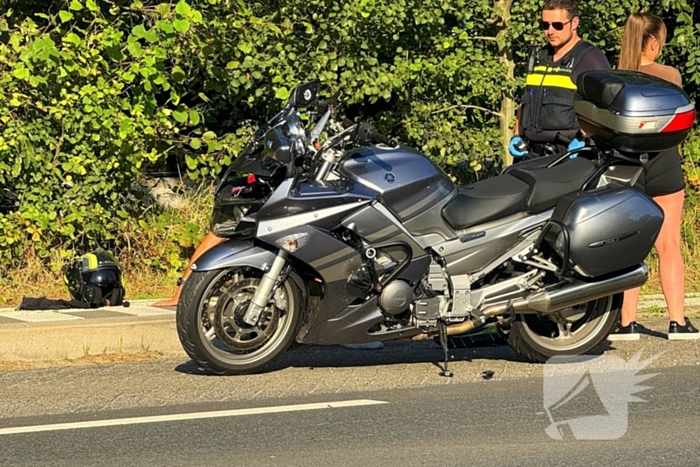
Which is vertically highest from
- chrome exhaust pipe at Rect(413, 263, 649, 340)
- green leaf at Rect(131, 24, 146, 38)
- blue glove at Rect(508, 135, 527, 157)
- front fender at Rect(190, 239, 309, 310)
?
green leaf at Rect(131, 24, 146, 38)

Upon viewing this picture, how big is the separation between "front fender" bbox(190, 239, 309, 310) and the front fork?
0.04 metres

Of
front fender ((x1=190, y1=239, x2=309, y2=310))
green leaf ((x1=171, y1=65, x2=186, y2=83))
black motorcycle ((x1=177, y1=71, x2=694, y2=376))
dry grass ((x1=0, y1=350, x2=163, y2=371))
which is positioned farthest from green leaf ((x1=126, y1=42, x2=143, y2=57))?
front fender ((x1=190, y1=239, x2=309, y2=310))

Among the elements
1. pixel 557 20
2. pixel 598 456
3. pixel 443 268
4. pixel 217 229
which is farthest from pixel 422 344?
pixel 598 456

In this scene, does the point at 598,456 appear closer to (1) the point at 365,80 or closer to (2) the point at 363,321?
(2) the point at 363,321

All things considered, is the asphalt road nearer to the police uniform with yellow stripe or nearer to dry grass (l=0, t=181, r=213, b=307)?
the police uniform with yellow stripe

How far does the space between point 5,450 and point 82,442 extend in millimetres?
319

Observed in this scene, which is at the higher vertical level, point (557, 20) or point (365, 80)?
point (557, 20)

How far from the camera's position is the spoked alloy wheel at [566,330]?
7.07 meters

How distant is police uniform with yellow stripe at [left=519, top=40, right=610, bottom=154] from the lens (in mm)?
7672

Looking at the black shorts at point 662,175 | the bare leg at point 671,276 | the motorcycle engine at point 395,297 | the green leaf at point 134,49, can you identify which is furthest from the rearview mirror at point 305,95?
the green leaf at point 134,49

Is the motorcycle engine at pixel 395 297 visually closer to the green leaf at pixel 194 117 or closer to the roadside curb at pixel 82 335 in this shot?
the roadside curb at pixel 82 335

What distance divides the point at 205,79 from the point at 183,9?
0.97 metres

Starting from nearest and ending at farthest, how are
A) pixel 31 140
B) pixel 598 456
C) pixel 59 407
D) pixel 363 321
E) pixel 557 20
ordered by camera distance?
pixel 598 456, pixel 59 407, pixel 363 321, pixel 557 20, pixel 31 140

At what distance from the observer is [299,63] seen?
996 centimetres
